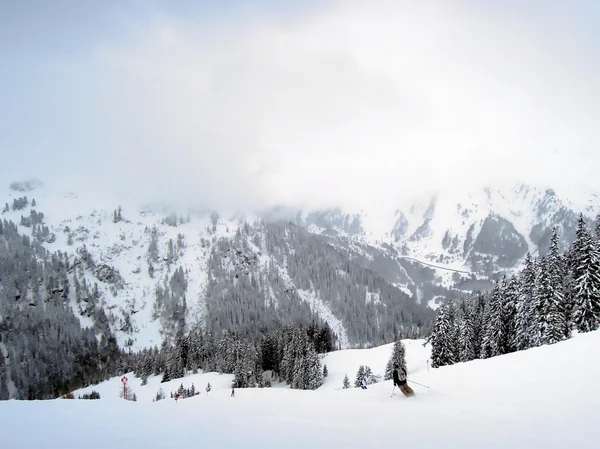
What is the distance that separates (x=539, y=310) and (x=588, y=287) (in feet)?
20.3

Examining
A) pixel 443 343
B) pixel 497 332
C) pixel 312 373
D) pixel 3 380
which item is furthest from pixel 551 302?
pixel 3 380

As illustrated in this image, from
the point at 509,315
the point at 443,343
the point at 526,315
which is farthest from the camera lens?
the point at 443,343

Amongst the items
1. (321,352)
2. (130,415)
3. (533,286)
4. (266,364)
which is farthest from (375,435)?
(321,352)

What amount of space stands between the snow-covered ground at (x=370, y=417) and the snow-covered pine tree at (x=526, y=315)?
84.7 feet

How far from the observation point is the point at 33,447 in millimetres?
13008

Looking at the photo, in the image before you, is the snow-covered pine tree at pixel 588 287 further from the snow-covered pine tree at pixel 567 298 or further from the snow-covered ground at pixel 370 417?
the snow-covered ground at pixel 370 417

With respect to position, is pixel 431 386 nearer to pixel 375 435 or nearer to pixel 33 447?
pixel 375 435

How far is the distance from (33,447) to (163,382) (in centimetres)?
11283

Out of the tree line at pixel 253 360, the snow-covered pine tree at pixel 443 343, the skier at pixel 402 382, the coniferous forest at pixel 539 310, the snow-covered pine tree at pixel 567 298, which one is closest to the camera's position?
the skier at pixel 402 382

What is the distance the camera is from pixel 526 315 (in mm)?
50406

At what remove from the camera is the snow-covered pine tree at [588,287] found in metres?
42.2

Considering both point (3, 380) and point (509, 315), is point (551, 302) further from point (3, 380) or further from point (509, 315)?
point (3, 380)

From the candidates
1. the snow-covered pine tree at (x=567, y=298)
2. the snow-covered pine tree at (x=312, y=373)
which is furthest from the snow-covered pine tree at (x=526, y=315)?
the snow-covered pine tree at (x=312, y=373)

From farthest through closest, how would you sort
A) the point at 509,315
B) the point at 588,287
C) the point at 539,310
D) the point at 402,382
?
the point at 509,315 → the point at 539,310 → the point at 588,287 → the point at 402,382
